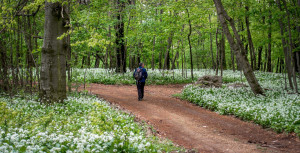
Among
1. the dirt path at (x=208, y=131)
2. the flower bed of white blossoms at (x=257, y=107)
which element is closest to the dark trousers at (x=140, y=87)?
the dirt path at (x=208, y=131)

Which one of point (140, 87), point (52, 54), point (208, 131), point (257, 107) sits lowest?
point (208, 131)

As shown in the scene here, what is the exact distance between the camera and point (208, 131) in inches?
353

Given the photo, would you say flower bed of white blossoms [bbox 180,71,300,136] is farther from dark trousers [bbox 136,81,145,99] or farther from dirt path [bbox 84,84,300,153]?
dark trousers [bbox 136,81,145,99]

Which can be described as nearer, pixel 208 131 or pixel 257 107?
pixel 208 131

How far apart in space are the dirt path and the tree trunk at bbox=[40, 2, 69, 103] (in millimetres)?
3696

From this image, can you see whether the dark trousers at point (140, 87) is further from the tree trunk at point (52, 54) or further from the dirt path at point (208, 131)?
the tree trunk at point (52, 54)

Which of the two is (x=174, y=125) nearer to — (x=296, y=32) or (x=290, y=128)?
(x=290, y=128)

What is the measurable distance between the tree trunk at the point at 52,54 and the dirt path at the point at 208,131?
12.1 feet

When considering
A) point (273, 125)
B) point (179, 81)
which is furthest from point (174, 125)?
point (179, 81)

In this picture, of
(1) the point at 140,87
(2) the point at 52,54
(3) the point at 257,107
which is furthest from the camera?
(1) the point at 140,87

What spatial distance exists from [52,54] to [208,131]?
7.09 meters

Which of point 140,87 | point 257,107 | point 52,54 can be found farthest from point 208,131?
point 52,54

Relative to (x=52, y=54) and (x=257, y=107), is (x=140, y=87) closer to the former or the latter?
(x=52, y=54)

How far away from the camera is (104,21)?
60.5ft
